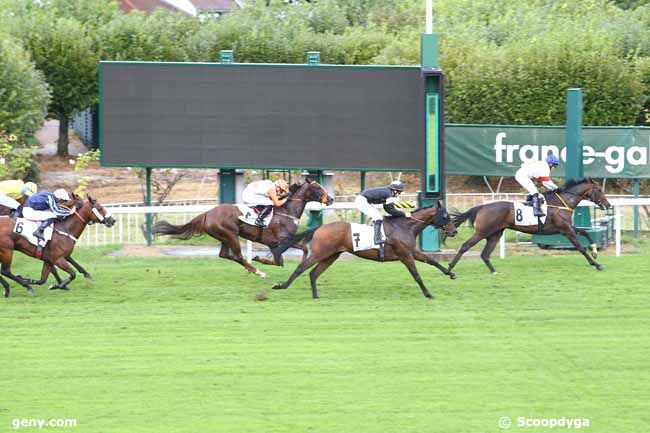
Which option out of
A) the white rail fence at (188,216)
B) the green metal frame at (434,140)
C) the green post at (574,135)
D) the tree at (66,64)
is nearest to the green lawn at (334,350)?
the white rail fence at (188,216)

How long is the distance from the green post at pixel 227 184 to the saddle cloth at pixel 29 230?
389cm

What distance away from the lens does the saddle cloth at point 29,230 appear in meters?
14.1

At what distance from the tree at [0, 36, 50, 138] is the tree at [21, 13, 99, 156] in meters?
2.30

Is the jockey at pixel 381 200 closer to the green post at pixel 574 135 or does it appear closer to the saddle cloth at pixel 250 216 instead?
the saddle cloth at pixel 250 216

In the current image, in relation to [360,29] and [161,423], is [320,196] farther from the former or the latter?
[360,29]

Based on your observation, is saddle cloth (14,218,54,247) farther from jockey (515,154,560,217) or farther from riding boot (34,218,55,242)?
jockey (515,154,560,217)

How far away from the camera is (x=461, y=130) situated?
1914 centimetres

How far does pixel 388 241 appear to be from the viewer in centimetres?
1369

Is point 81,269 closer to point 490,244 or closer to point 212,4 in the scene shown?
point 490,244

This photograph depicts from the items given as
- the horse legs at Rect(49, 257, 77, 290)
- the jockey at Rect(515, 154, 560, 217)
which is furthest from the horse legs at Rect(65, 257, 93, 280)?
the jockey at Rect(515, 154, 560, 217)

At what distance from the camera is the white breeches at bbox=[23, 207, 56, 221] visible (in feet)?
47.1

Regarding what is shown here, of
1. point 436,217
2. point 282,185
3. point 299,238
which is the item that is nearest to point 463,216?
point 436,217

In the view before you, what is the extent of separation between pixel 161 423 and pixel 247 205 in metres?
6.46

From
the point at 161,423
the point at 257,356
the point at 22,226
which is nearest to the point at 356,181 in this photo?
the point at 22,226
